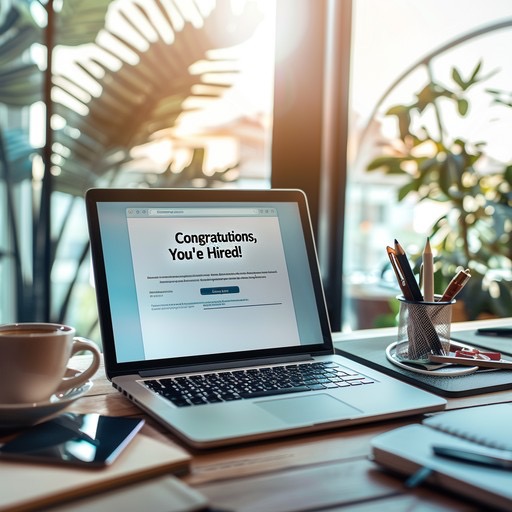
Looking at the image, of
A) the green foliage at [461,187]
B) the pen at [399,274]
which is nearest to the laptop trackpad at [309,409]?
the pen at [399,274]

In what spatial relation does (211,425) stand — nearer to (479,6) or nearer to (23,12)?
(23,12)

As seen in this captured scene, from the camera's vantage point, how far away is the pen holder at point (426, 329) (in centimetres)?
100

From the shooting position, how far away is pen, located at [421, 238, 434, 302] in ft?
3.32

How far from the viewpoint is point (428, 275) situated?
1.02 m

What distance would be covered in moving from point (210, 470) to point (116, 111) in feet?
5.27

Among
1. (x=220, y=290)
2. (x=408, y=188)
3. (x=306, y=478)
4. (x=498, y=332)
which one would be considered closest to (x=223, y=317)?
(x=220, y=290)

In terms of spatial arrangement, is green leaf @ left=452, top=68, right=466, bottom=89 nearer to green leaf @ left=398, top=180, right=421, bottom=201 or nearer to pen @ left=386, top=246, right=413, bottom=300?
green leaf @ left=398, top=180, right=421, bottom=201

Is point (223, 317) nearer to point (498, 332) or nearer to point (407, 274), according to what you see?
point (407, 274)

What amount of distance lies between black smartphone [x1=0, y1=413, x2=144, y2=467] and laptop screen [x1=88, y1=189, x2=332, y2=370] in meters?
0.18

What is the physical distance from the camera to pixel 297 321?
1.03 m

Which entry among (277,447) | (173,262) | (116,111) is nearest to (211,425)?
(277,447)

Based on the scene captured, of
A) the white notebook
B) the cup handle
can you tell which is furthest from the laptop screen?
the white notebook

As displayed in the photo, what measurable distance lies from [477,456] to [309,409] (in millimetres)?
211

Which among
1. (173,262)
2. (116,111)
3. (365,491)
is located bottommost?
(365,491)
